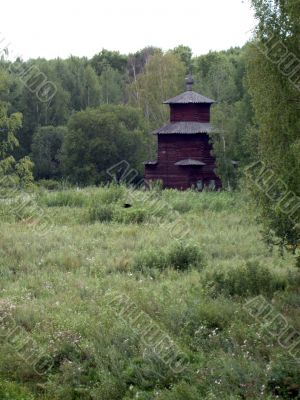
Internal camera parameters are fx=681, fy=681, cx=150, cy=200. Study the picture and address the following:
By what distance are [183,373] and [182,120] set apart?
42.8m

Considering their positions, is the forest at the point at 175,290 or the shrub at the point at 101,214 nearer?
the forest at the point at 175,290

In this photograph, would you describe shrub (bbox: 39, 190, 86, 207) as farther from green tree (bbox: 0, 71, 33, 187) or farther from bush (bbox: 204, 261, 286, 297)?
bush (bbox: 204, 261, 286, 297)

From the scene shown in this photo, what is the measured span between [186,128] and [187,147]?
4.86 ft

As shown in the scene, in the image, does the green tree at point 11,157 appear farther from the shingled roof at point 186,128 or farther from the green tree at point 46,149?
the green tree at point 46,149

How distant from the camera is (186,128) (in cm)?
5009

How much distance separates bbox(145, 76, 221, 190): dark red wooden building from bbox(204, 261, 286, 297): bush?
3545 cm

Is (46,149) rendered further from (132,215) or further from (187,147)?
(132,215)

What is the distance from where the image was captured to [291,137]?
1199cm

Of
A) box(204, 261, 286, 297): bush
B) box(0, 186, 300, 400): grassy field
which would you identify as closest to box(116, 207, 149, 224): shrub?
box(0, 186, 300, 400): grassy field

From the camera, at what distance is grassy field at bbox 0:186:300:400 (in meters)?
9.67

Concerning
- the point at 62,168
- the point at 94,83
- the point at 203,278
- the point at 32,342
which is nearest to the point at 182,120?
the point at 62,168

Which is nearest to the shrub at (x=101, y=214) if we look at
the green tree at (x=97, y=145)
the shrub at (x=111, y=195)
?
the shrub at (x=111, y=195)

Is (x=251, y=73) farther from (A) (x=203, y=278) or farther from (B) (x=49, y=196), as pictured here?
(B) (x=49, y=196)

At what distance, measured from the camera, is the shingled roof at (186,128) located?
163ft
